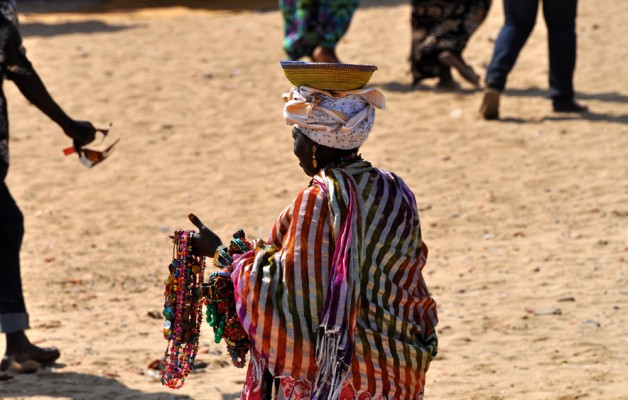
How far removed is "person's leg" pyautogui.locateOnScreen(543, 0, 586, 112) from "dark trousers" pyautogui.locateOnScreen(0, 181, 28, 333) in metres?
5.55

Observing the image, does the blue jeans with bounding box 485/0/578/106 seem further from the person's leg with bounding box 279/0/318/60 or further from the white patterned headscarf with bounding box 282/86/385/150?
the white patterned headscarf with bounding box 282/86/385/150

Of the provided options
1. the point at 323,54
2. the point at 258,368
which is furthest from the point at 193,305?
the point at 323,54

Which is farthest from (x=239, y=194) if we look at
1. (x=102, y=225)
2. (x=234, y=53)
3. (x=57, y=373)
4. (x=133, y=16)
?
(x=133, y=16)

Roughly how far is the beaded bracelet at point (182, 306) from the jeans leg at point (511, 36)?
6136 millimetres

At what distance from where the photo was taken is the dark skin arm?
5.14 m

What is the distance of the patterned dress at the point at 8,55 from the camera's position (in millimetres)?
4953

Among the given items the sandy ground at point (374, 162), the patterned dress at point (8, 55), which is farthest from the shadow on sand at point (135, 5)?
the patterned dress at point (8, 55)

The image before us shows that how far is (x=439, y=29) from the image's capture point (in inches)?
432

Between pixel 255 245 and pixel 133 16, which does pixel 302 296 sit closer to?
pixel 255 245

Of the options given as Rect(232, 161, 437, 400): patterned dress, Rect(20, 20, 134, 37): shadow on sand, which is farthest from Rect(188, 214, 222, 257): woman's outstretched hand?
Rect(20, 20, 134, 37): shadow on sand

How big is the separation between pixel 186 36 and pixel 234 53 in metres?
1.40

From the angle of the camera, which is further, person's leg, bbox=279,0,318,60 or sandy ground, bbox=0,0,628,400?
person's leg, bbox=279,0,318,60

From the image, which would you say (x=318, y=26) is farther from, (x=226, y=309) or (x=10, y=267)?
(x=226, y=309)

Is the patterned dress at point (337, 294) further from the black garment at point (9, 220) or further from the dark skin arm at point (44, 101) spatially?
the dark skin arm at point (44, 101)
